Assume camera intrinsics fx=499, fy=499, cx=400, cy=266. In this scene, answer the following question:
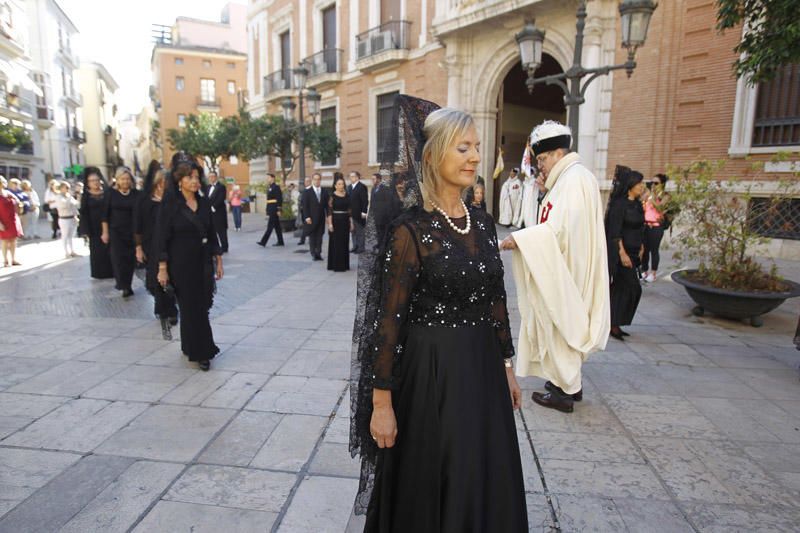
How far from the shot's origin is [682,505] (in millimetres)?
2521

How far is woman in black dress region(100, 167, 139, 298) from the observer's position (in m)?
7.08

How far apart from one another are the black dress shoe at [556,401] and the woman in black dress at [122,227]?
6181mm

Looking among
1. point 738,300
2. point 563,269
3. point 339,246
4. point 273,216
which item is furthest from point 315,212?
point 563,269

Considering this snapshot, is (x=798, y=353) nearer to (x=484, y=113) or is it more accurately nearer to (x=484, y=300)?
(x=484, y=300)

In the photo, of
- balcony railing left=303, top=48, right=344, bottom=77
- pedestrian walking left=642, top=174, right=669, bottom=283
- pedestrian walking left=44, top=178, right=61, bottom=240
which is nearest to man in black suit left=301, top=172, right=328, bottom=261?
pedestrian walking left=44, top=178, right=61, bottom=240

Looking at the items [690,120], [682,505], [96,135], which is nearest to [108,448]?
[682,505]

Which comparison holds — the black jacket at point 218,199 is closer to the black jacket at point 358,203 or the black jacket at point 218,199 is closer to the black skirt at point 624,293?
the black jacket at point 358,203

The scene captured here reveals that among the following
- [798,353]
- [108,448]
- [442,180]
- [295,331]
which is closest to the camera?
[442,180]

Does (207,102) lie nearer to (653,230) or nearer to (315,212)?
(315,212)

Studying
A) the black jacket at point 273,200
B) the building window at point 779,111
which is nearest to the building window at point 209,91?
the black jacket at point 273,200

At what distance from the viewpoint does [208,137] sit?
2988cm

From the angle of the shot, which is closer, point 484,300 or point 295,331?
point 484,300

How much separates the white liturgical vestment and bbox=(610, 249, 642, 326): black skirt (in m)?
1.88

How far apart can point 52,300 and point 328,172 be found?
16.7m
